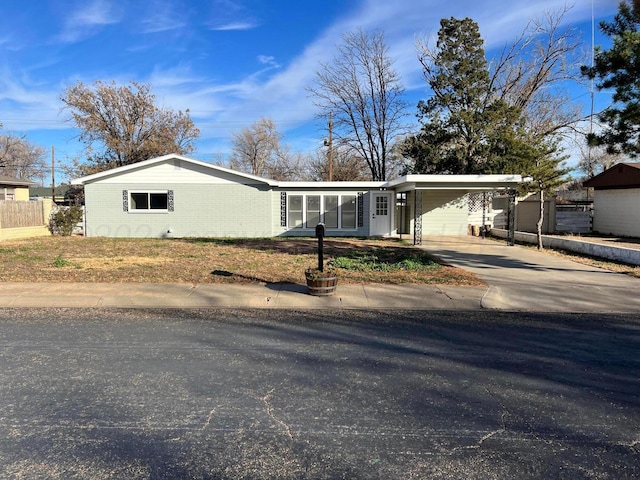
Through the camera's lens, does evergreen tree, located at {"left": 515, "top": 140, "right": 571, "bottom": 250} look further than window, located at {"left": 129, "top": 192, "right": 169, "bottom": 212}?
No

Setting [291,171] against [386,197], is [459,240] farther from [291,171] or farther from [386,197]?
[291,171]

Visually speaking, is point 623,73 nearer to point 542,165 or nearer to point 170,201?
point 542,165

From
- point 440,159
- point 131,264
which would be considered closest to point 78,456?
point 131,264

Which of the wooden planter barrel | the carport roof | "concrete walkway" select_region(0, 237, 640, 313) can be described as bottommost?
"concrete walkway" select_region(0, 237, 640, 313)

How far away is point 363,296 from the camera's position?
8.28m

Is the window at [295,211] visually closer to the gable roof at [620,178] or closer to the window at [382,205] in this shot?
the window at [382,205]

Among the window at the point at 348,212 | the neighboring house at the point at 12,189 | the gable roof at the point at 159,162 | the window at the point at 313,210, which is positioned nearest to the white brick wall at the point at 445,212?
the window at the point at 348,212

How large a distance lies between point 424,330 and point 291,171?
43.8m

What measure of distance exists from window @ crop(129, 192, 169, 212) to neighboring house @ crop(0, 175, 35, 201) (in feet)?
34.1

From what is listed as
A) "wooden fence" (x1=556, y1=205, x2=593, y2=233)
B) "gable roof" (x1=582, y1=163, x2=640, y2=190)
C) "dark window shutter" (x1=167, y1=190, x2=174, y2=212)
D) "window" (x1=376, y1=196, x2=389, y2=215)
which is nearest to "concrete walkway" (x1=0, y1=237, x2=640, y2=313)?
"window" (x1=376, y1=196, x2=389, y2=215)

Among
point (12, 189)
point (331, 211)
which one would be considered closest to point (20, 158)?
point (12, 189)

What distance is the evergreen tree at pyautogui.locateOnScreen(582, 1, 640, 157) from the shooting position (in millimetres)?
9320

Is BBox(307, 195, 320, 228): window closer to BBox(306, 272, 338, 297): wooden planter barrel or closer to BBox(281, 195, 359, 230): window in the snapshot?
BBox(281, 195, 359, 230): window

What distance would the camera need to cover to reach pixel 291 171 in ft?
161
